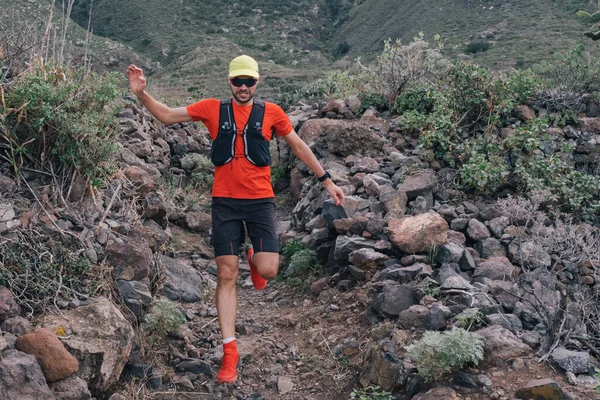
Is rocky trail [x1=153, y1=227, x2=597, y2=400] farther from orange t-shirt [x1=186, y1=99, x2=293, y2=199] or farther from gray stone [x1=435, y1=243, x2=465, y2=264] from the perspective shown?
orange t-shirt [x1=186, y1=99, x2=293, y2=199]

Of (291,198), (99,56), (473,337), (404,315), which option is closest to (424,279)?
(404,315)

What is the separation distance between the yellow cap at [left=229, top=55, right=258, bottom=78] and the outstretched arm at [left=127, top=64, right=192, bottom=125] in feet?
1.37

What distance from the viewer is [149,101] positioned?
404 centimetres

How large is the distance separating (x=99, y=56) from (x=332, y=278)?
23986 mm

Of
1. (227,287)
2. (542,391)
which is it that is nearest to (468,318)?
(542,391)

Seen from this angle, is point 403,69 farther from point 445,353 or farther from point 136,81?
point 445,353

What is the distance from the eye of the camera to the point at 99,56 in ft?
88.2

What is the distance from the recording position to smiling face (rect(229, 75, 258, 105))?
4.05 meters

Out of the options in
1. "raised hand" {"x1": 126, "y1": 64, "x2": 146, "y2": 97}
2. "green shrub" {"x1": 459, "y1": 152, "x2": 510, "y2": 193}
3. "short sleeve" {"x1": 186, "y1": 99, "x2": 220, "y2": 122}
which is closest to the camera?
"raised hand" {"x1": 126, "y1": 64, "x2": 146, "y2": 97}

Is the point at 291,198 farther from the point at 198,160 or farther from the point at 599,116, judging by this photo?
the point at 599,116

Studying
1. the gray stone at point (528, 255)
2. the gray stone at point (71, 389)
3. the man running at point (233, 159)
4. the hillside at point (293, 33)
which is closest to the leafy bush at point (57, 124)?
the man running at point (233, 159)

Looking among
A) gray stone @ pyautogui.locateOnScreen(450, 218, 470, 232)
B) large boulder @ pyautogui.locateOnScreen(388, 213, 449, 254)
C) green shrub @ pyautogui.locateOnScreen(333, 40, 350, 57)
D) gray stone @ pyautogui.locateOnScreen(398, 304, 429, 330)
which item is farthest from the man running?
green shrub @ pyautogui.locateOnScreen(333, 40, 350, 57)

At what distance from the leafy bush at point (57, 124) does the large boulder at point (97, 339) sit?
1180 millimetres

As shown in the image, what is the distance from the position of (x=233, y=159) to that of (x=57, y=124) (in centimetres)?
131
